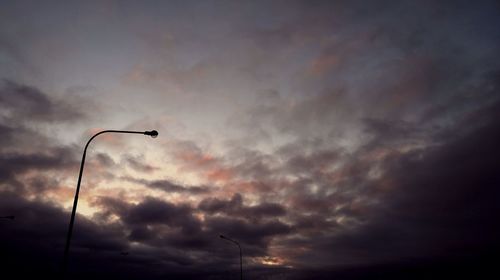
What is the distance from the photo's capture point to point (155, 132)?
74.2ft

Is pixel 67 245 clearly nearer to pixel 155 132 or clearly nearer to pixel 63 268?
pixel 63 268

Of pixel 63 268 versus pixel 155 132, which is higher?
pixel 155 132

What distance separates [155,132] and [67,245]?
9.03 m

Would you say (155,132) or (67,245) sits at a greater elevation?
(155,132)

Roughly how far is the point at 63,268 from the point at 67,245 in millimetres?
1270

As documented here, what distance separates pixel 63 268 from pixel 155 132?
33.3ft

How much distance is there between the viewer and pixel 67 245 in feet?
59.8

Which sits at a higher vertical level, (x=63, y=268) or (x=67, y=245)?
(x=67, y=245)

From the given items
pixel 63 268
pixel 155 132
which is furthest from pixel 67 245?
pixel 155 132

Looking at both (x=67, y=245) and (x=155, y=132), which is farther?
(x=155, y=132)

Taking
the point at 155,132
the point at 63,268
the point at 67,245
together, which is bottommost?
the point at 63,268

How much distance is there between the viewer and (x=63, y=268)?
17.8 m

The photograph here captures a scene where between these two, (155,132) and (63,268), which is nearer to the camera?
(63,268)
